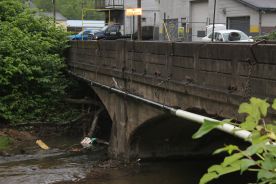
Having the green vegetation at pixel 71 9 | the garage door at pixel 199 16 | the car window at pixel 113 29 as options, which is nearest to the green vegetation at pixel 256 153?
the garage door at pixel 199 16

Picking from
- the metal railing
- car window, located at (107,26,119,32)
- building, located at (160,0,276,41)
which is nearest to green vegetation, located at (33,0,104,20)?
the metal railing

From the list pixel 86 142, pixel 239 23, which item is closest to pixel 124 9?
pixel 239 23

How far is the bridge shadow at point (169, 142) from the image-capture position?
17.5 metres

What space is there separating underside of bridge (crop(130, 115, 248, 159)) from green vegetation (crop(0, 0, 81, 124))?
7.78 meters

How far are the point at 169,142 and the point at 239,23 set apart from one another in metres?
22.5

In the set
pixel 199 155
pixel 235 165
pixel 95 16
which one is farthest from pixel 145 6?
pixel 95 16

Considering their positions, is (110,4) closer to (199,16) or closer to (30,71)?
(199,16)

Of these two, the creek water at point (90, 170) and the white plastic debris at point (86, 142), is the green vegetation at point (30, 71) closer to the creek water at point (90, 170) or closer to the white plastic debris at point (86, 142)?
the white plastic debris at point (86, 142)

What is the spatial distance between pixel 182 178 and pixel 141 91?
312 centimetres

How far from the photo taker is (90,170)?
56.3 feet

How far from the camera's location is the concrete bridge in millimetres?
9539

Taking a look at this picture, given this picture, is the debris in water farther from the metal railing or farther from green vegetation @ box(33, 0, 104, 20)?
green vegetation @ box(33, 0, 104, 20)

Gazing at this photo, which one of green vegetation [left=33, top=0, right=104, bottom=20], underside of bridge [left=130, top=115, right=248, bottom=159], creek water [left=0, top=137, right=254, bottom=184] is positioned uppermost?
green vegetation [left=33, top=0, right=104, bottom=20]

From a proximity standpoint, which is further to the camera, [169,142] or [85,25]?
[85,25]
